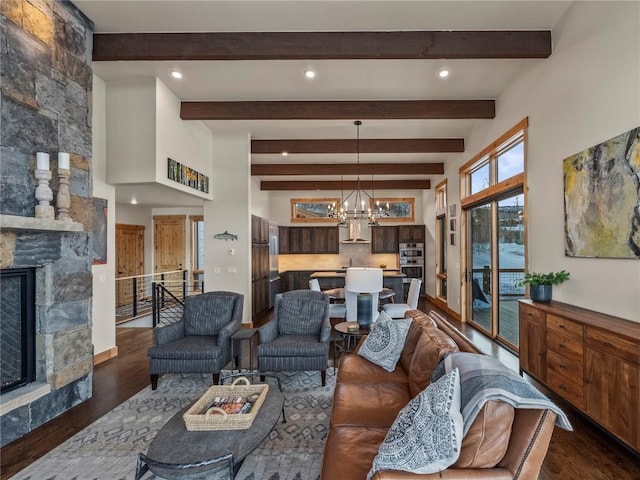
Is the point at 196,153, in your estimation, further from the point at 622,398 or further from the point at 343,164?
the point at 622,398

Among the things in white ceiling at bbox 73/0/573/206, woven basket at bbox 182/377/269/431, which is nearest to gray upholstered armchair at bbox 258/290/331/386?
woven basket at bbox 182/377/269/431

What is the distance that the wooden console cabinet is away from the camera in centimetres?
201

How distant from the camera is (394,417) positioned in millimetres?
1927

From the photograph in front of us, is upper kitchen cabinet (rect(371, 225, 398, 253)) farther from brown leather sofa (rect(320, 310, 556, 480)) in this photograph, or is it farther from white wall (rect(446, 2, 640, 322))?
brown leather sofa (rect(320, 310, 556, 480))

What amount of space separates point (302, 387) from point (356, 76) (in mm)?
3707

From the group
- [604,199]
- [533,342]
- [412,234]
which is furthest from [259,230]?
[604,199]

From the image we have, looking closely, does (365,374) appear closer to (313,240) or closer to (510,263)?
(510,263)

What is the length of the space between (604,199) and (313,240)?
294 inches

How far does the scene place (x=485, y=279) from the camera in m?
5.22

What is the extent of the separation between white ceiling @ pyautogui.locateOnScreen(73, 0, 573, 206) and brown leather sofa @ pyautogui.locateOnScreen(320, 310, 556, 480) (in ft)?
9.56

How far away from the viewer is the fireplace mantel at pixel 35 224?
2271 mm

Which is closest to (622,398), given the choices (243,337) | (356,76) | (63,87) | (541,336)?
(541,336)

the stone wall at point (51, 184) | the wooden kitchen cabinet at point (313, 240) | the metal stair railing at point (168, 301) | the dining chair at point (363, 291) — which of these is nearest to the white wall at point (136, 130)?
the stone wall at point (51, 184)

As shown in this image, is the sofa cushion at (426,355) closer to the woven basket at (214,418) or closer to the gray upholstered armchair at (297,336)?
the woven basket at (214,418)
